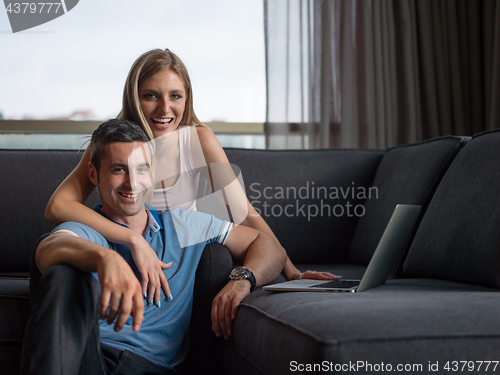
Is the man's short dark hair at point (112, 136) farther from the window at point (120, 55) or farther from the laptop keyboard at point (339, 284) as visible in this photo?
the window at point (120, 55)

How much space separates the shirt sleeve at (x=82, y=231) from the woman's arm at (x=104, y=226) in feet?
0.06

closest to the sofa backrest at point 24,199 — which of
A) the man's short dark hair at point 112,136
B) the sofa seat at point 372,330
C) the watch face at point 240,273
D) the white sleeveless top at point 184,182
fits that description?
the white sleeveless top at point 184,182

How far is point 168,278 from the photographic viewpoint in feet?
3.94

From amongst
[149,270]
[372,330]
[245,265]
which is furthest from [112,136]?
[372,330]

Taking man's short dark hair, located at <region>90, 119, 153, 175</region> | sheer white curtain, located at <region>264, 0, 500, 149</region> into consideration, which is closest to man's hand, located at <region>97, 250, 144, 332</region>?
man's short dark hair, located at <region>90, 119, 153, 175</region>

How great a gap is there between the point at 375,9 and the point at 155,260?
7.58 ft

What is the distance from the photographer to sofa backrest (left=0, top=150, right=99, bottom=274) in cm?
179

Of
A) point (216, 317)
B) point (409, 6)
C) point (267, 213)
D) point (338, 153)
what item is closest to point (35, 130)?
point (267, 213)

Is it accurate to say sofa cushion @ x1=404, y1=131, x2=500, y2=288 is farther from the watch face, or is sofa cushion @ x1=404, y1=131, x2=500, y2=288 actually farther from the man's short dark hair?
the man's short dark hair

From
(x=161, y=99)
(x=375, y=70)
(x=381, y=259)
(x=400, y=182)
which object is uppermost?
(x=375, y=70)

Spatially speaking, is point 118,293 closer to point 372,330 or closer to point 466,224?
point 372,330

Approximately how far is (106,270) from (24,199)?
3.78ft

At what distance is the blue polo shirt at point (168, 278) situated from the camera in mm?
1066

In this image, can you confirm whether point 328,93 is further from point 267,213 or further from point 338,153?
point 267,213
